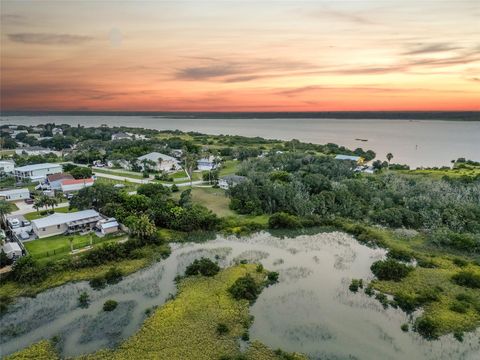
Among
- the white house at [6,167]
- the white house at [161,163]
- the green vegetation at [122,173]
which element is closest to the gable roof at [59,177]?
the green vegetation at [122,173]

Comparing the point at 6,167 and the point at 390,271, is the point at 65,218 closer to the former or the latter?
the point at 390,271

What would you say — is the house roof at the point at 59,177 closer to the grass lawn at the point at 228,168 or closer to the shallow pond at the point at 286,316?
the grass lawn at the point at 228,168

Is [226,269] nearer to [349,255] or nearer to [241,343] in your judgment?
[241,343]

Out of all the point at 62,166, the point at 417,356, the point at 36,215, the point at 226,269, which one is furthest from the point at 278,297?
the point at 62,166

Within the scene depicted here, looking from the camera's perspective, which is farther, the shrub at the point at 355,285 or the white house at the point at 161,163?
the white house at the point at 161,163

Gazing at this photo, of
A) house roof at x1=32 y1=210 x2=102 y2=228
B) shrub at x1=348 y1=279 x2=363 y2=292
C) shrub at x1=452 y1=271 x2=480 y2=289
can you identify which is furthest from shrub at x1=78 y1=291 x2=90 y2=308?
shrub at x1=452 y1=271 x2=480 y2=289

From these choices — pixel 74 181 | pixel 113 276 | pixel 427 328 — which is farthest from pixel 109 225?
pixel 427 328

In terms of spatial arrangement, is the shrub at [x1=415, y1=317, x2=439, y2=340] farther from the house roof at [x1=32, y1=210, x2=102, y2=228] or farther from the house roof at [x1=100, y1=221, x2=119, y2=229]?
the house roof at [x1=32, y1=210, x2=102, y2=228]

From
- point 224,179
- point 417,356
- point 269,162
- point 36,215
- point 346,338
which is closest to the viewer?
point 417,356
